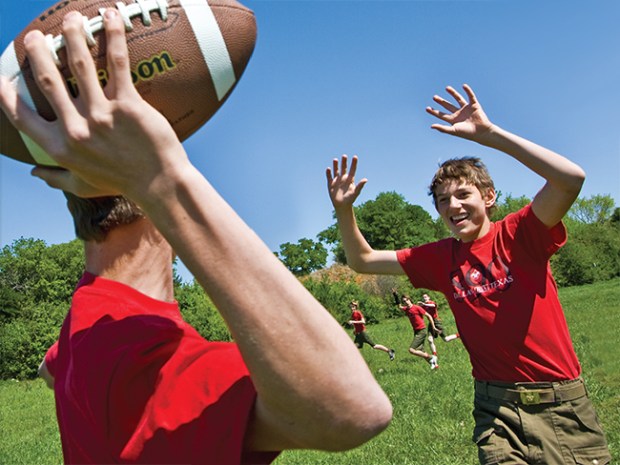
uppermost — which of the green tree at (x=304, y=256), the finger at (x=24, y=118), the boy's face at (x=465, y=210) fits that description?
the finger at (x=24, y=118)

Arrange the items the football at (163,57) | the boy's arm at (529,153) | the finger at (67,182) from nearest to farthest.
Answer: the finger at (67,182), the football at (163,57), the boy's arm at (529,153)

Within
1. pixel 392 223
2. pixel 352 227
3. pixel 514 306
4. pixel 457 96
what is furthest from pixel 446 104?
pixel 392 223

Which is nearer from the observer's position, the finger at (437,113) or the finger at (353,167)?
the finger at (437,113)

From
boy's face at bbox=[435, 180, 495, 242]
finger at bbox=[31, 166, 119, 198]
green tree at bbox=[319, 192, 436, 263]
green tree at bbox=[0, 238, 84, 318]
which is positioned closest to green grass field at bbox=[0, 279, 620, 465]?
boy's face at bbox=[435, 180, 495, 242]

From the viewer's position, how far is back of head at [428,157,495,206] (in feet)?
13.5

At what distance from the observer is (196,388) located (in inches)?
47.7

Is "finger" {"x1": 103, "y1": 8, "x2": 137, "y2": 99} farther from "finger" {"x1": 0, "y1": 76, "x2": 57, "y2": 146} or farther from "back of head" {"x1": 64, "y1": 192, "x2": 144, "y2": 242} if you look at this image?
"back of head" {"x1": 64, "y1": 192, "x2": 144, "y2": 242}

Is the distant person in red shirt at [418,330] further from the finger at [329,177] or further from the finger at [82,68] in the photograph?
the finger at [82,68]

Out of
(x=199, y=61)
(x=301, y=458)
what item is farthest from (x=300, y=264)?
(x=199, y=61)

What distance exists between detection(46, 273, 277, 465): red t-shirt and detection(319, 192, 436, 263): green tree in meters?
68.3

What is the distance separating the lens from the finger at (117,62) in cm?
95

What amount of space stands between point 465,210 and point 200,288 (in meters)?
20.5

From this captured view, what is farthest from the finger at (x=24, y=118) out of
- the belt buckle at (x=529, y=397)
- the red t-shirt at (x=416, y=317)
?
the red t-shirt at (x=416, y=317)

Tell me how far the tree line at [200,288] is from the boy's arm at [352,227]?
78.2 feet
